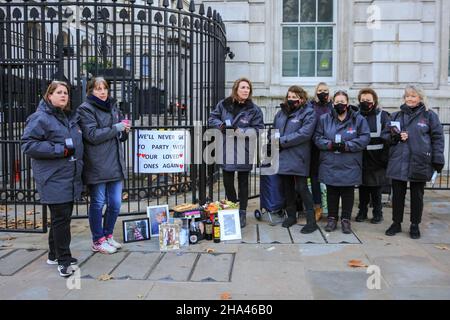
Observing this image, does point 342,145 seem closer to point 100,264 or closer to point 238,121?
point 238,121

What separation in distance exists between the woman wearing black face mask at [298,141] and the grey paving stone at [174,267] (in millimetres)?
1723

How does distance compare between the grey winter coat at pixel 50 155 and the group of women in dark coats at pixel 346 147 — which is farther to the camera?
the group of women in dark coats at pixel 346 147

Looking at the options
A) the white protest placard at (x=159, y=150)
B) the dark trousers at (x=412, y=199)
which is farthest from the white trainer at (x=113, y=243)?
the dark trousers at (x=412, y=199)

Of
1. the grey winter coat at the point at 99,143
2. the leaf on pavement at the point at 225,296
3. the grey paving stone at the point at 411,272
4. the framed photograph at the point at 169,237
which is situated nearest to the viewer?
the leaf on pavement at the point at 225,296

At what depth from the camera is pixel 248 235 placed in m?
6.29

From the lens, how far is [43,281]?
15.5ft

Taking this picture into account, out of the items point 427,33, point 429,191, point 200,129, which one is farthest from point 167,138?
point 427,33

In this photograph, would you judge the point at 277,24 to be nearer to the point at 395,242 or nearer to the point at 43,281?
the point at 395,242

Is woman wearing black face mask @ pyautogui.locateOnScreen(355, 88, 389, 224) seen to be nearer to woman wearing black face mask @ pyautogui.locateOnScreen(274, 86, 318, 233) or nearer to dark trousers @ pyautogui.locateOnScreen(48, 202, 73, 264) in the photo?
woman wearing black face mask @ pyautogui.locateOnScreen(274, 86, 318, 233)

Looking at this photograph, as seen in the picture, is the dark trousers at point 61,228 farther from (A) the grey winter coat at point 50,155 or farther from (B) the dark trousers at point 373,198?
(B) the dark trousers at point 373,198

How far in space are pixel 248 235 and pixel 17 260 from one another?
266 cm

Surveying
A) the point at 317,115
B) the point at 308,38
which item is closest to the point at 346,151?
the point at 317,115

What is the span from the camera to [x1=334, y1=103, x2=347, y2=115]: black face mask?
6.24 meters

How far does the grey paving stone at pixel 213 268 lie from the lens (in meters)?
4.75
